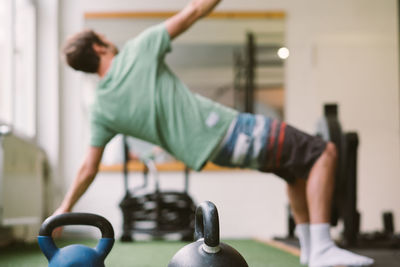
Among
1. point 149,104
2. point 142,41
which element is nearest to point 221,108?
point 149,104

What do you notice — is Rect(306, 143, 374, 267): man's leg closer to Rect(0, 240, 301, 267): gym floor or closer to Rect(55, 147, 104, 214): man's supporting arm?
Rect(0, 240, 301, 267): gym floor

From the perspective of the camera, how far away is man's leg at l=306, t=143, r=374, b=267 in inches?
82.1

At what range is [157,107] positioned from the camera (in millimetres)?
2219

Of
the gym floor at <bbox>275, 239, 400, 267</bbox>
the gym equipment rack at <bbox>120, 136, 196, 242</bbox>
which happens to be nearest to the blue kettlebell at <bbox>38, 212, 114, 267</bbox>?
the gym floor at <bbox>275, 239, 400, 267</bbox>

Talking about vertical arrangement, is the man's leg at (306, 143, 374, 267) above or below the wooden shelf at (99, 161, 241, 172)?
above

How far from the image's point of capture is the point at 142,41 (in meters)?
2.28

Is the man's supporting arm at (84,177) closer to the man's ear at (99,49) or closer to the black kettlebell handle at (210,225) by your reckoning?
the man's ear at (99,49)

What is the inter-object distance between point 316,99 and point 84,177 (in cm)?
343

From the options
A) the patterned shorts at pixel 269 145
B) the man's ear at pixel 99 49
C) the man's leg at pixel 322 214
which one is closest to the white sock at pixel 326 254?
the man's leg at pixel 322 214

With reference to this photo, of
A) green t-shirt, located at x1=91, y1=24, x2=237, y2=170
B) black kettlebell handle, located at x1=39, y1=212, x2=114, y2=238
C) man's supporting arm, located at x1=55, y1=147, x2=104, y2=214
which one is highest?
green t-shirt, located at x1=91, y1=24, x2=237, y2=170

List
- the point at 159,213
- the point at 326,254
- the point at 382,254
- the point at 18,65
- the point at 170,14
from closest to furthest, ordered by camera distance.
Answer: the point at 326,254 < the point at 382,254 < the point at 159,213 < the point at 18,65 < the point at 170,14

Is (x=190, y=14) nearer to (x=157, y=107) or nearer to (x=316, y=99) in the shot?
(x=157, y=107)

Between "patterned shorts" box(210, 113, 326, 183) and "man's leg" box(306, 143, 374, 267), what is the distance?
39mm

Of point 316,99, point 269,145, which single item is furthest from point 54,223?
point 316,99
